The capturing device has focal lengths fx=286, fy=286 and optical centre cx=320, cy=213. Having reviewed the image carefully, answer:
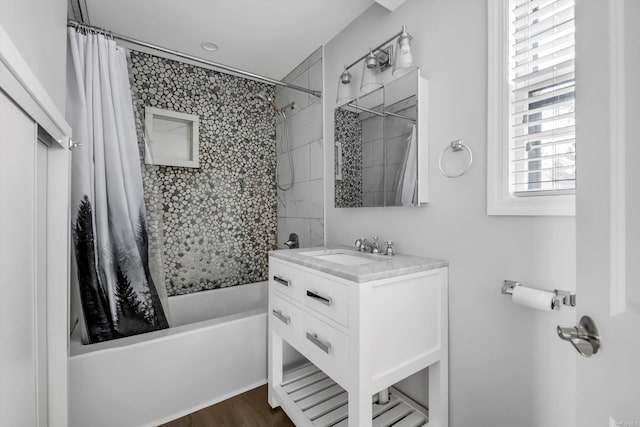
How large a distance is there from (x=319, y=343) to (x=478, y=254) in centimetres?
80

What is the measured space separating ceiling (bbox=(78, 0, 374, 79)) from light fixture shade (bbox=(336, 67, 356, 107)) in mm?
402

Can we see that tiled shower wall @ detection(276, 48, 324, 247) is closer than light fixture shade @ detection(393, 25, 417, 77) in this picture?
No

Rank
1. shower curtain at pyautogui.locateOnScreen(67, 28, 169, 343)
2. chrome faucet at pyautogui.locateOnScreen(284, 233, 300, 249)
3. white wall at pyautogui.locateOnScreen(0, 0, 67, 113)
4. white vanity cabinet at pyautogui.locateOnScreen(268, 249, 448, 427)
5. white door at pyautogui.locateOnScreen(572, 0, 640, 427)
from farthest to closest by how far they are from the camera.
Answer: chrome faucet at pyautogui.locateOnScreen(284, 233, 300, 249) → shower curtain at pyautogui.locateOnScreen(67, 28, 169, 343) → white vanity cabinet at pyautogui.locateOnScreen(268, 249, 448, 427) → white wall at pyautogui.locateOnScreen(0, 0, 67, 113) → white door at pyautogui.locateOnScreen(572, 0, 640, 427)

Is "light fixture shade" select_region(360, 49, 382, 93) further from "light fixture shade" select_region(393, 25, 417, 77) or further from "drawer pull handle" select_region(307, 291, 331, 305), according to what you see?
"drawer pull handle" select_region(307, 291, 331, 305)

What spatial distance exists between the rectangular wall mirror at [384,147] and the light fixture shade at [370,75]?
0.04m

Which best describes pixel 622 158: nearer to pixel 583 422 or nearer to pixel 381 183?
pixel 583 422

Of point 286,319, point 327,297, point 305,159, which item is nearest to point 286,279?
point 286,319

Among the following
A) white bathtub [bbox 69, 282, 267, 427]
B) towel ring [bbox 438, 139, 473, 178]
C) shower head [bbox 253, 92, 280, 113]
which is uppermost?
shower head [bbox 253, 92, 280, 113]

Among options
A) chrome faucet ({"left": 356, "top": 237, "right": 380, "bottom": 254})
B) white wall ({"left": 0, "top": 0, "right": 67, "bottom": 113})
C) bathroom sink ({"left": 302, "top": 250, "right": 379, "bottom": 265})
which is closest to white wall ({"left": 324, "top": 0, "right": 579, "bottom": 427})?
chrome faucet ({"left": 356, "top": 237, "right": 380, "bottom": 254})

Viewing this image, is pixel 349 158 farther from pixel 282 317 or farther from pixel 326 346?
pixel 326 346

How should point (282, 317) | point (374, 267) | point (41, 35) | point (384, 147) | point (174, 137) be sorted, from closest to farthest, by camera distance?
point (41, 35) < point (374, 267) < point (282, 317) < point (384, 147) < point (174, 137)

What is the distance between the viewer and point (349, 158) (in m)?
1.93

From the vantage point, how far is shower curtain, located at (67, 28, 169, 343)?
1.53 meters

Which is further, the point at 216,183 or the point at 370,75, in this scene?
the point at 216,183
